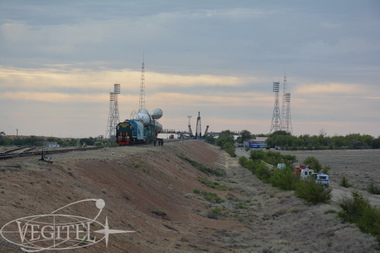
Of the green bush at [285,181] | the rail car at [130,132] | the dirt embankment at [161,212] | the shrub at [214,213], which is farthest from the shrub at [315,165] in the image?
the shrub at [214,213]

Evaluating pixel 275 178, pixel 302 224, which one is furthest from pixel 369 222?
pixel 275 178

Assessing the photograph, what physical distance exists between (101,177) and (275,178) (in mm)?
23880

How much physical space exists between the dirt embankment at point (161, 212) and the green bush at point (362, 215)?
354 millimetres

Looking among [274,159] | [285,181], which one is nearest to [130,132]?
[285,181]

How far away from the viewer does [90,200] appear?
71.9 ft

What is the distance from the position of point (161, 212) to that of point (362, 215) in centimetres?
933

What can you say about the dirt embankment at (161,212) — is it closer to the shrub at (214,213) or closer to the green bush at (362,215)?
the shrub at (214,213)

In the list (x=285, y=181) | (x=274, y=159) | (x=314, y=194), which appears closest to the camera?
(x=314, y=194)

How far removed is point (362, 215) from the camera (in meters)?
25.6

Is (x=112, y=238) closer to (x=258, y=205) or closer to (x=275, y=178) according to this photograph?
(x=258, y=205)

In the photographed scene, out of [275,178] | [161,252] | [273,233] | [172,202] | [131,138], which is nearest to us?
[161,252]

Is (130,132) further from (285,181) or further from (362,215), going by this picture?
(362,215)

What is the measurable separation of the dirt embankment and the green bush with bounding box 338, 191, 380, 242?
354mm

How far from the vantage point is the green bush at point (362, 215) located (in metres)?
22.4
